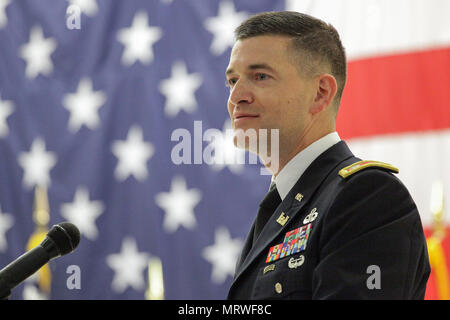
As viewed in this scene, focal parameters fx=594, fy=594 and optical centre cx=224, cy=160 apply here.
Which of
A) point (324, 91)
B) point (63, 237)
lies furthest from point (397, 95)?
point (63, 237)

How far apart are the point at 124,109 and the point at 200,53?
1.95 feet

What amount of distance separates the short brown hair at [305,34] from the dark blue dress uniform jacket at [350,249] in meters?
0.37

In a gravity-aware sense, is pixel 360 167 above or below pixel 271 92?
below

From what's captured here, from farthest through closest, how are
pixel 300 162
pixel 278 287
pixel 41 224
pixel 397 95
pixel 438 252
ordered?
1. pixel 41 224
2. pixel 397 95
3. pixel 438 252
4. pixel 300 162
5. pixel 278 287

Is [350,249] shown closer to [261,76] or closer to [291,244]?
[291,244]

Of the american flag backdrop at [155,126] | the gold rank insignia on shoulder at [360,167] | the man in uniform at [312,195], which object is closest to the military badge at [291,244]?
the man in uniform at [312,195]

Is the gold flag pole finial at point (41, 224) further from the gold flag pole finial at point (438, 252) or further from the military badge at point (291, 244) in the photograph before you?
the military badge at point (291, 244)

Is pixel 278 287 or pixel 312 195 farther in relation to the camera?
Result: pixel 312 195

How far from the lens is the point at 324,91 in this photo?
1.66 m

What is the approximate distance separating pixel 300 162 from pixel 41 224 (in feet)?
8.00

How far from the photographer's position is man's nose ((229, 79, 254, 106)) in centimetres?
161

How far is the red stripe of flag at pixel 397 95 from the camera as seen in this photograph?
119 inches

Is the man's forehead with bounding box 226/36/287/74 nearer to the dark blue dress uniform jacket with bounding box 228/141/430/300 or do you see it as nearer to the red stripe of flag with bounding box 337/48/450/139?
the dark blue dress uniform jacket with bounding box 228/141/430/300

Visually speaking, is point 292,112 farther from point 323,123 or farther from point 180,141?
point 180,141
